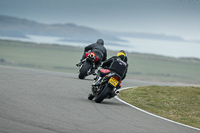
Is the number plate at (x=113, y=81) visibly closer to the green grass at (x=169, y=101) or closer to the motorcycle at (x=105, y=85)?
the motorcycle at (x=105, y=85)

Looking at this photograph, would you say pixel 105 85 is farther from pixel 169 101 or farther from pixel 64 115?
pixel 169 101

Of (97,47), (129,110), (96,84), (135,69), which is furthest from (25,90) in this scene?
(135,69)

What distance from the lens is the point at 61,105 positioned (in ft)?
37.6

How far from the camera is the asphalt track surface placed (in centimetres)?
854

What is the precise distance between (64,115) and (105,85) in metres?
3.32

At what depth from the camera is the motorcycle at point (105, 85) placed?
1284cm

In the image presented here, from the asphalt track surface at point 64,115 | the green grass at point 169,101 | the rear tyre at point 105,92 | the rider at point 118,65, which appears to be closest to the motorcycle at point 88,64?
the green grass at point 169,101

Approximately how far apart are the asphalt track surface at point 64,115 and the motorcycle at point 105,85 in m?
0.27

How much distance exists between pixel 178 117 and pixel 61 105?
3628mm

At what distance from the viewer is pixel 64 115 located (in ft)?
32.7

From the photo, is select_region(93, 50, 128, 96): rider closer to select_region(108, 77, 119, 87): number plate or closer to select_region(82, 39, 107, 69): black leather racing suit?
select_region(108, 77, 119, 87): number plate

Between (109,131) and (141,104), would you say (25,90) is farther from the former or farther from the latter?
(109,131)

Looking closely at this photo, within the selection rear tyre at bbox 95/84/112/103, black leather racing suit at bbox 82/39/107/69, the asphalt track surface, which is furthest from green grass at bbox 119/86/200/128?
black leather racing suit at bbox 82/39/107/69

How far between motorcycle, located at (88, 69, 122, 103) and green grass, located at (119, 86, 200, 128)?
143 centimetres
